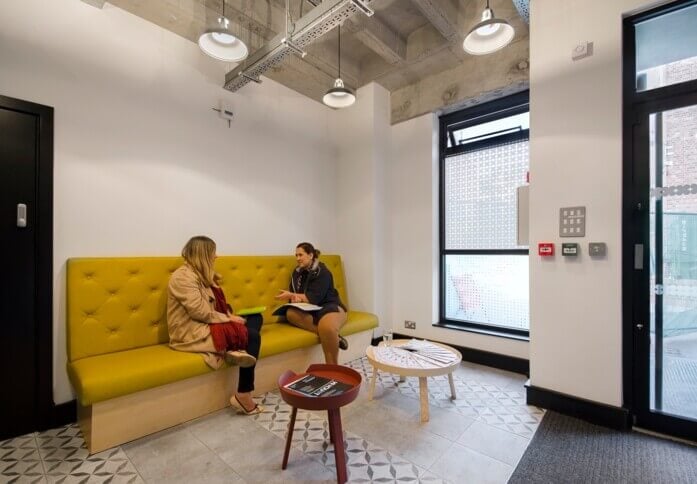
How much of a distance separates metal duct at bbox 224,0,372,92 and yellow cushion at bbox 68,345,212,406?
2.51m

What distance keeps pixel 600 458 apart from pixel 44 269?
3738mm

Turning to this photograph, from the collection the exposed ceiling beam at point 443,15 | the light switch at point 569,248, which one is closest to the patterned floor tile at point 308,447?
the light switch at point 569,248

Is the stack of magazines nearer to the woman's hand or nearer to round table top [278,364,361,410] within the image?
round table top [278,364,361,410]

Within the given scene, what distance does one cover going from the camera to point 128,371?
6.39ft

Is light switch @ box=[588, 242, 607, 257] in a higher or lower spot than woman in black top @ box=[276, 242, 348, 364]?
higher

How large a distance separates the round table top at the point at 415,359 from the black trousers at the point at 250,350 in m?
0.88

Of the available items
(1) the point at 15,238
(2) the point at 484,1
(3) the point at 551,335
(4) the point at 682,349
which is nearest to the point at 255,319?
(1) the point at 15,238

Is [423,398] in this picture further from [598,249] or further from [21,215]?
[21,215]

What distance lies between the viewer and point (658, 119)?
6.84 feet

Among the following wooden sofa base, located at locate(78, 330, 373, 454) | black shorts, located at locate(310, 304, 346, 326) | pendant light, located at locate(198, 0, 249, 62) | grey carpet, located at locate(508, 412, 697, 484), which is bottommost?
grey carpet, located at locate(508, 412, 697, 484)

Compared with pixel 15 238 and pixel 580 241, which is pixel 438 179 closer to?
pixel 580 241

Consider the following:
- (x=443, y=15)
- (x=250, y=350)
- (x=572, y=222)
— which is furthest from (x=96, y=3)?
(x=572, y=222)

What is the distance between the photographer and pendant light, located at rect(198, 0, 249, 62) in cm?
228

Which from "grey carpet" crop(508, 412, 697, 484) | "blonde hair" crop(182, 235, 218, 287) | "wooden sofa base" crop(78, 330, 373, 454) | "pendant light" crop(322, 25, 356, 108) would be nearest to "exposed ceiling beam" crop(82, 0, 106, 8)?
"pendant light" crop(322, 25, 356, 108)
